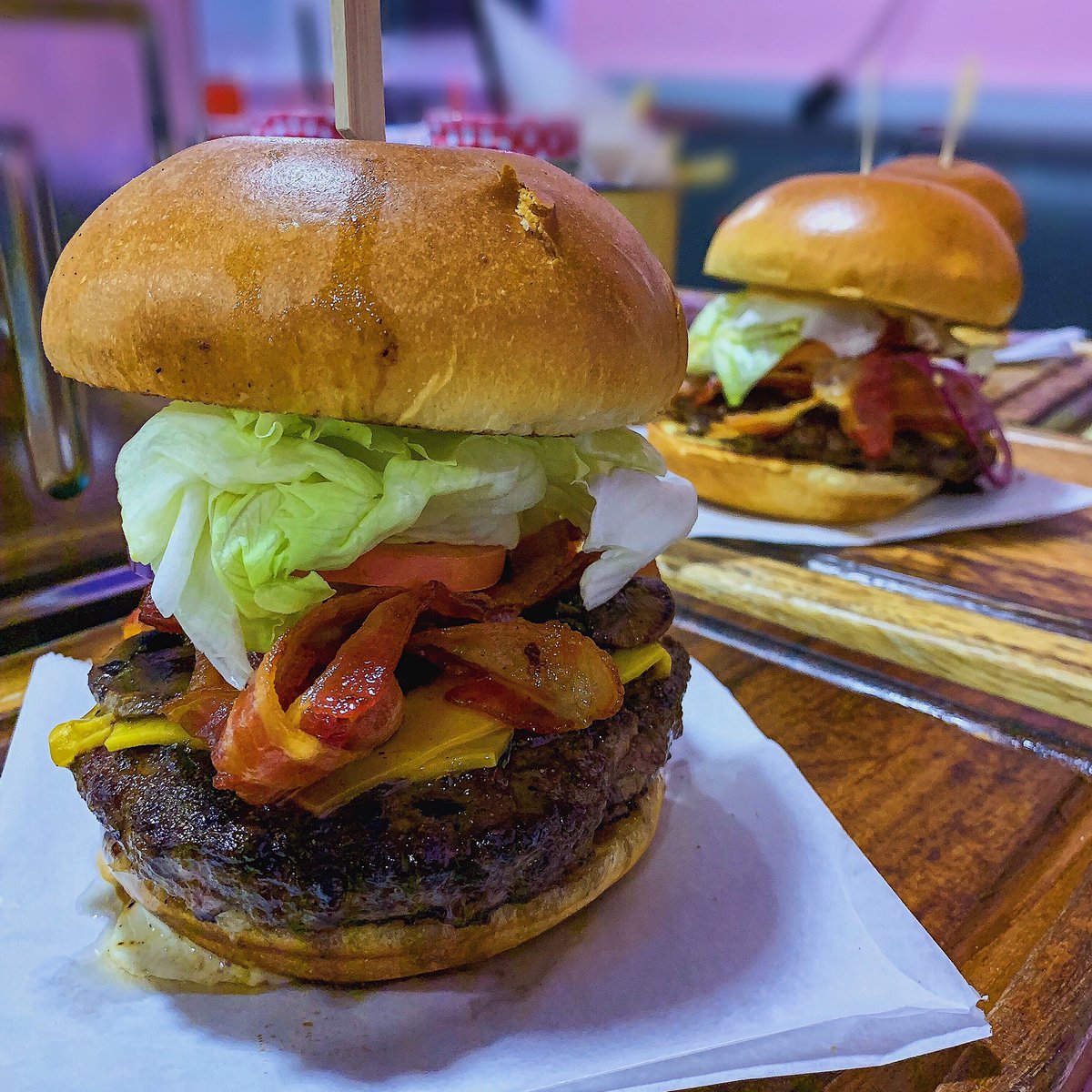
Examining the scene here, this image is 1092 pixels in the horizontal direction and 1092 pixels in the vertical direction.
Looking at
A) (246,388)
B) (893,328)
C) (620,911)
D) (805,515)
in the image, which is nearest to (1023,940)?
(620,911)

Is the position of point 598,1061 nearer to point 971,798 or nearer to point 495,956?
point 495,956

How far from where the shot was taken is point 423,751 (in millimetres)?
1093

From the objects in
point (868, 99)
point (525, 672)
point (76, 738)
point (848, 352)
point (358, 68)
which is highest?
point (358, 68)

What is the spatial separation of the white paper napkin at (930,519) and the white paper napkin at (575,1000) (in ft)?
4.28

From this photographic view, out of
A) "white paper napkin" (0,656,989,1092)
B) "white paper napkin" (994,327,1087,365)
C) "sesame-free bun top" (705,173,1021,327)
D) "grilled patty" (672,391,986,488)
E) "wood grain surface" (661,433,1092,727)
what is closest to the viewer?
"white paper napkin" (0,656,989,1092)

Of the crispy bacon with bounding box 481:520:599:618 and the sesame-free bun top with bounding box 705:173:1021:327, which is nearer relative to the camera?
the crispy bacon with bounding box 481:520:599:618

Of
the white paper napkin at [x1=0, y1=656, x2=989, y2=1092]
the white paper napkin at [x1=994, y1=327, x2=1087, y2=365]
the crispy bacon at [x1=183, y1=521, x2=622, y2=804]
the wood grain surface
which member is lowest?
the white paper napkin at [x1=994, y1=327, x2=1087, y2=365]

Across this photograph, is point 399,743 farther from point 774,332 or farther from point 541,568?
point 774,332

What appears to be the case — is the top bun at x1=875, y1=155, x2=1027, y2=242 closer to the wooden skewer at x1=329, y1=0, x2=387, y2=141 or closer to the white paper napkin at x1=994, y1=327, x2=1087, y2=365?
the white paper napkin at x1=994, y1=327, x2=1087, y2=365

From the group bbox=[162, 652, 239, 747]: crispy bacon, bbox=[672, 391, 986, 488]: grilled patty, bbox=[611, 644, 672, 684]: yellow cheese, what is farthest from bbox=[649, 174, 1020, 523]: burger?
bbox=[162, 652, 239, 747]: crispy bacon

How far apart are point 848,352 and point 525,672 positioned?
1.89 m

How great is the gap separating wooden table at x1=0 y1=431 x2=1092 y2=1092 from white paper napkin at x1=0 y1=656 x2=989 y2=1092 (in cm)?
6

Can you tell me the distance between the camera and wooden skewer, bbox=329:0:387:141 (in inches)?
45.8

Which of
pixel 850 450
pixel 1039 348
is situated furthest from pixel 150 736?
pixel 1039 348
